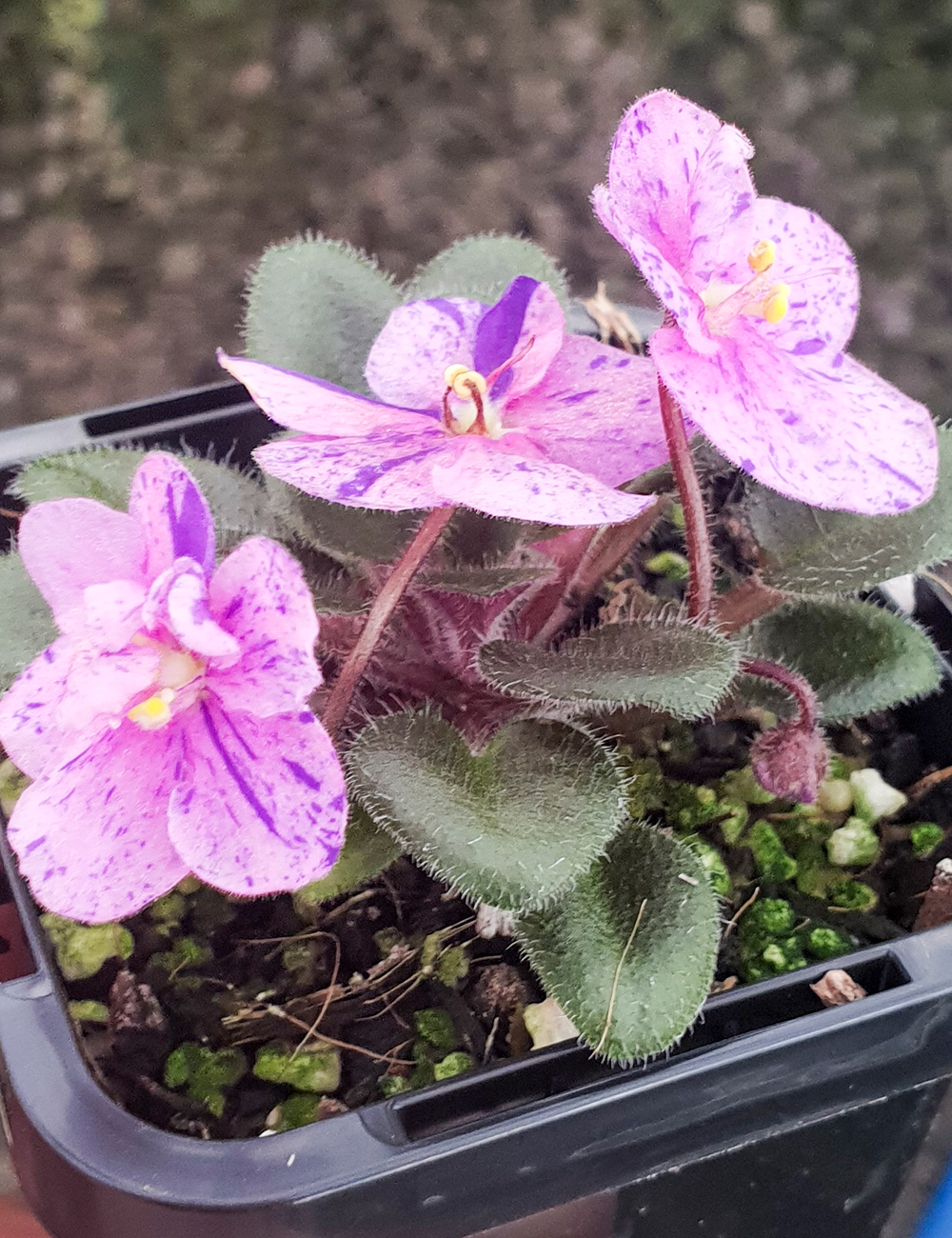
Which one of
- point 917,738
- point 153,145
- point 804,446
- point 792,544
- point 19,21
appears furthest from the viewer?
point 153,145

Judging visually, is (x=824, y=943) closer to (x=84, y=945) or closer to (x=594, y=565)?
(x=594, y=565)

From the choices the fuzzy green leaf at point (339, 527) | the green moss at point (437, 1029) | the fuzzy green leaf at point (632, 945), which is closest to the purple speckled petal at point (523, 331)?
the fuzzy green leaf at point (339, 527)

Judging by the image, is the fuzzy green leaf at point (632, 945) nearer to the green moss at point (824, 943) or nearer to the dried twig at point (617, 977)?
the dried twig at point (617, 977)

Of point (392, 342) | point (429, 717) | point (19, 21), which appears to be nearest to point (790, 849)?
point (429, 717)

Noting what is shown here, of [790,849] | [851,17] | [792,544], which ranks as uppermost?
[851,17]

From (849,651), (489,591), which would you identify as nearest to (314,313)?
(489,591)

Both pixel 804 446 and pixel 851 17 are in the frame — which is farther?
pixel 851 17

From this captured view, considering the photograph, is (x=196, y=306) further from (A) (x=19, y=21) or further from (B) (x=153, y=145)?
(A) (x=19, y=21)
